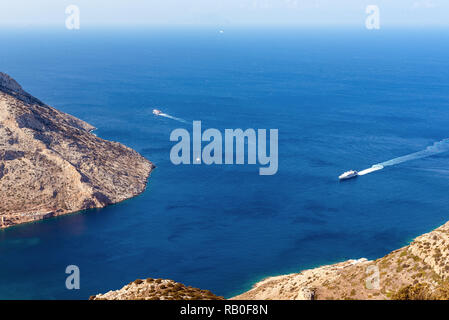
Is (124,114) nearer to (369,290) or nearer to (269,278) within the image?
(269,278)

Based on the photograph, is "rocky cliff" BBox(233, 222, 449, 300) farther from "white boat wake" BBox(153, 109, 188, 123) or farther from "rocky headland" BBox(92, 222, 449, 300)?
"white boat wake" BBox(153, 109, 188, 123)

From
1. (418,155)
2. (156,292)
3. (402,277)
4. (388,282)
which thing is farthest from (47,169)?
(418,155)

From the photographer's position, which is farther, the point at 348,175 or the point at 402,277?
the point at 348,175

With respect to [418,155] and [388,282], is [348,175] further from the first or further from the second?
[388,282]

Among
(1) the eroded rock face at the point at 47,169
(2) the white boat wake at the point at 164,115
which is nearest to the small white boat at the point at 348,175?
(1) the eroded rock face at the point at 47,169

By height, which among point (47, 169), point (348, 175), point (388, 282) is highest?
point (348, 175)

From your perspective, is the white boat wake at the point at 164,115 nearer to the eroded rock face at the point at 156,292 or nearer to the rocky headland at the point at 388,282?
the eroded rock face at the point at 156,292
